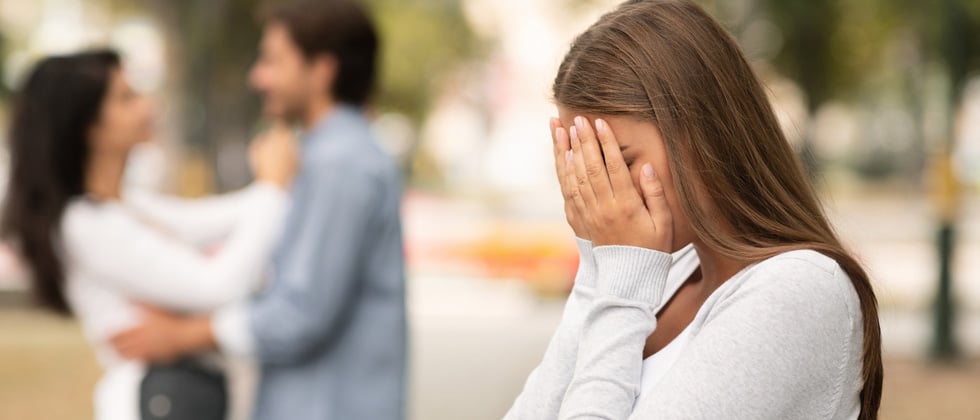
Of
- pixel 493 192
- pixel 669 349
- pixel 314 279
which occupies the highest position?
pixel 669 349

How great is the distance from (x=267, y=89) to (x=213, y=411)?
93 cm

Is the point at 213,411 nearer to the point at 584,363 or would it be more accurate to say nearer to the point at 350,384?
the point at 350,384

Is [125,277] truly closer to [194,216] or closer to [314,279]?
[314,279]

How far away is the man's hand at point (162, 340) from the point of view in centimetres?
294

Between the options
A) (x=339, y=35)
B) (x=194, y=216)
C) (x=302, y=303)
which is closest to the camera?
(x=302, y=303)

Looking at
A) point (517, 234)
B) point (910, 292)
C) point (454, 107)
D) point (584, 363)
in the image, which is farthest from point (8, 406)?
point (454, 107)

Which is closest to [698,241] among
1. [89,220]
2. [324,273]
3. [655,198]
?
[655,198]

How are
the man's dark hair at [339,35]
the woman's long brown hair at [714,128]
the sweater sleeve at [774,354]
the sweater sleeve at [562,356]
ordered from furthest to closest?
the man's dark hair at [339,35] → the sweater sleeve at [562,356] → the woman's long brown hair at [714,128] → the sweater sleeve at [774,354]

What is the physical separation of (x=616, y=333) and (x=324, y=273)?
1426 millimetres

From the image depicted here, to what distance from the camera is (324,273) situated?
294 cm

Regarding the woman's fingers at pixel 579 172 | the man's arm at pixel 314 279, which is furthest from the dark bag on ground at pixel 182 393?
the woman's fingers at pixel 579 172

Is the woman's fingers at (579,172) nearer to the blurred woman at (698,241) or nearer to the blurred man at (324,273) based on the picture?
the blurred woman at (698,241)

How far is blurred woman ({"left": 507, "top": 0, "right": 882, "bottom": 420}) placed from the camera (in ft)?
5.08

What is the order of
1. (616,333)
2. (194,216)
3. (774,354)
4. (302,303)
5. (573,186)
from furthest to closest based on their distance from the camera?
(194,216) < (302,303) < (573,186) < (616,333) < (774,354)
